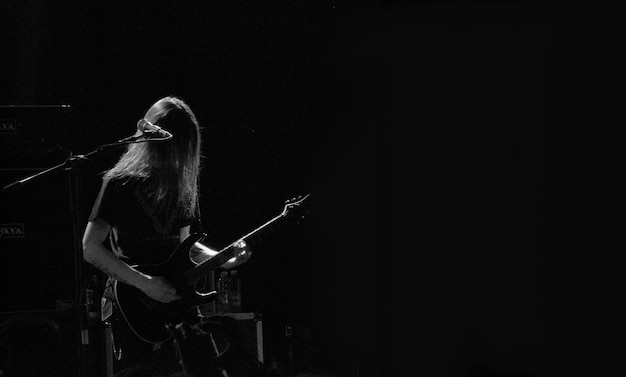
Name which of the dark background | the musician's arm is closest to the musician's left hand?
the musician's arm

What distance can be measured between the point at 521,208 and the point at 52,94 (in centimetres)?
278

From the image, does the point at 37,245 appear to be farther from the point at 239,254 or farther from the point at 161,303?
the point at 239,254

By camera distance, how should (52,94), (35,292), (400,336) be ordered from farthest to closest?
(52,94) → (35,292) → (400,336)

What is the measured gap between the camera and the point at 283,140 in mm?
4305

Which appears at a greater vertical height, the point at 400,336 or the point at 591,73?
the point at 591,73

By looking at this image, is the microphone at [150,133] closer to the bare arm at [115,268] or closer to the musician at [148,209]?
the musician at [148,209]

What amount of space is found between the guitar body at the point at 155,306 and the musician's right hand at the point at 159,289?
0.02 metres

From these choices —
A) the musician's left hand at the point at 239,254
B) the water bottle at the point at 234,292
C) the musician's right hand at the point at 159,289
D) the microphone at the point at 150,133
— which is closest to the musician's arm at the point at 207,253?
the musician's left hand at the point at 239,254

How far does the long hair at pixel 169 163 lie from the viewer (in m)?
2.88

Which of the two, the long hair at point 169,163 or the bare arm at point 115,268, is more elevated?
the long hair at point 169,163

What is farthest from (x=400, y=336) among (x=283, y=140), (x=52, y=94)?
(x=52, y=94)

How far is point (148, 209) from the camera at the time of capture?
2.82m

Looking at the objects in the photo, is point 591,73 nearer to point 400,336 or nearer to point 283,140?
point 400,336

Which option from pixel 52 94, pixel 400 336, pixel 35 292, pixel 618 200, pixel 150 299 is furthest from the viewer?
pixel 52 94
